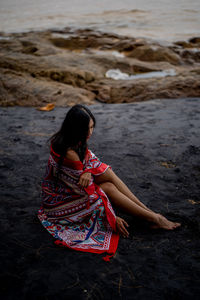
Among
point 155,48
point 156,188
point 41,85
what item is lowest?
point 156,188

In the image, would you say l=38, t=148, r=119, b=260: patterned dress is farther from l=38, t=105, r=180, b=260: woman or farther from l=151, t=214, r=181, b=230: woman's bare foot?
l=151, t=214, r=181, b=230: woman's bare foot

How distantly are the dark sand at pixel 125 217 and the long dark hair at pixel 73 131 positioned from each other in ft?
2.12

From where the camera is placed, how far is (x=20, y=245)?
5.23 ft

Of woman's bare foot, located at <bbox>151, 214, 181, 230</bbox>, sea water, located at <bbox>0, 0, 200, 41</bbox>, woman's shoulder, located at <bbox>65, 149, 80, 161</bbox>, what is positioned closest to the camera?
woman's shoulder, located at <bbox>65, 149, 80, 161</bbox>

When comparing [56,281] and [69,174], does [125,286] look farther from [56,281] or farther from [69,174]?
[69,174]

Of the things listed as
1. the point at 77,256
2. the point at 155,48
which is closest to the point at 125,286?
the point at 77,256

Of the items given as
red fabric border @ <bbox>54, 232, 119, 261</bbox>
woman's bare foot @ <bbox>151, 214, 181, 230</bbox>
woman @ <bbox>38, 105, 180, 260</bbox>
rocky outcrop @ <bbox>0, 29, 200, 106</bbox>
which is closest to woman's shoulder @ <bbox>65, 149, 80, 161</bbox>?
woman @ <bbox>38, 105, 180, 260</bbox>

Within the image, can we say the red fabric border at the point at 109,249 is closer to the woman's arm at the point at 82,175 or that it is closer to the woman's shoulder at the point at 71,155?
the woman's arm at the point at 82,175

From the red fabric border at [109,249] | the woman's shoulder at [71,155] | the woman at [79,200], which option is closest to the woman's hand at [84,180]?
the woman at [79,200]

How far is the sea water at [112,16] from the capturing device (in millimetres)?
11211

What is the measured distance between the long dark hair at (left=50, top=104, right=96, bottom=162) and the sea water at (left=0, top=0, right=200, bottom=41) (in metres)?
9.39

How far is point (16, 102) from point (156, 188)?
390 centimetres

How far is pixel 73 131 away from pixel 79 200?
1.58 ft

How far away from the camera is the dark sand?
51.8 inches
